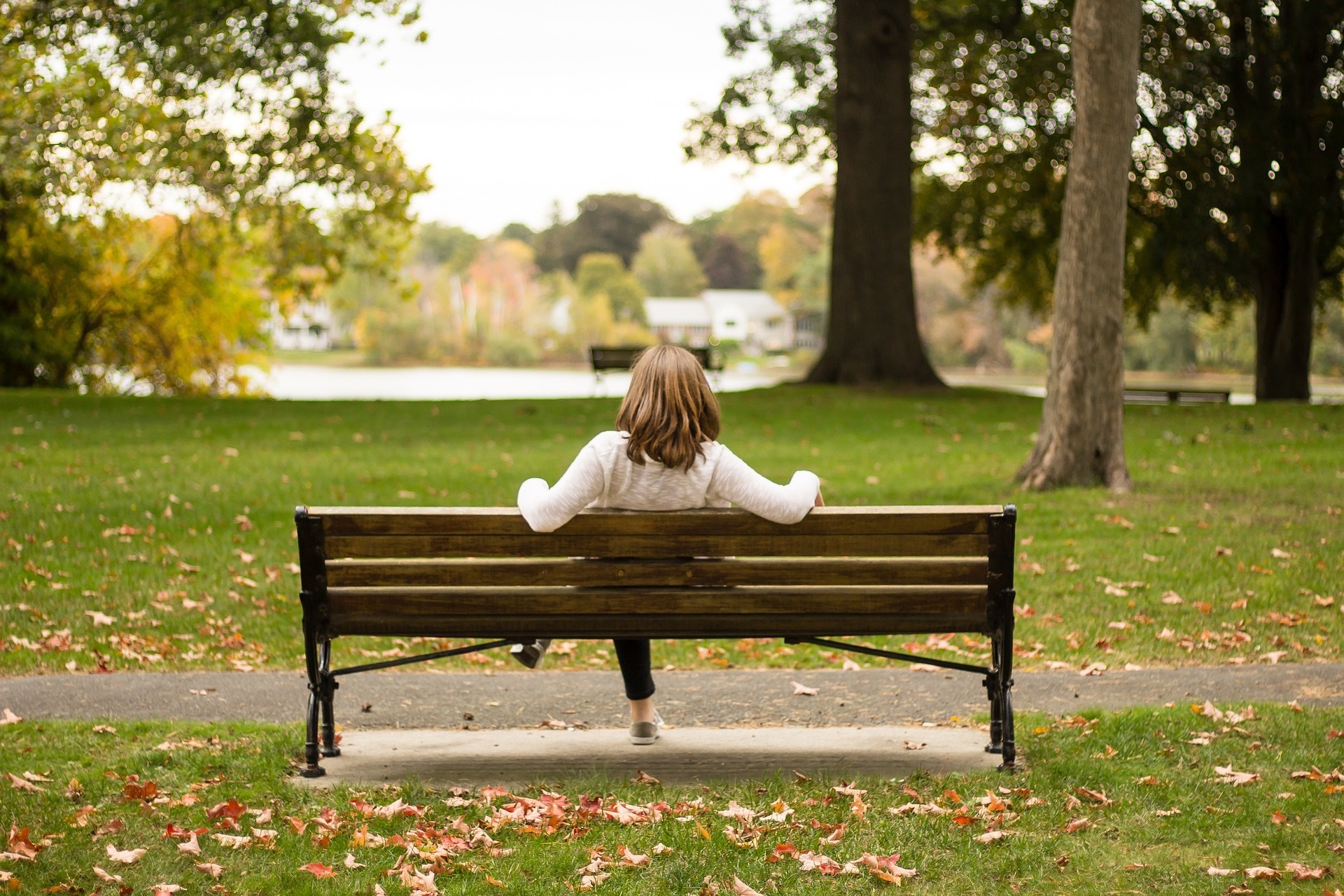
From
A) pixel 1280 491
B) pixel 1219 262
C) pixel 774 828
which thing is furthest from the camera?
pixel 1219 262

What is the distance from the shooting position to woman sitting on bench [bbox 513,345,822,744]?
4500mm

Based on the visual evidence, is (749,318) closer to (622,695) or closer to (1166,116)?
(1166,116)

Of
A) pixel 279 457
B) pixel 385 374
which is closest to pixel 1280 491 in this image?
pixel 279 457

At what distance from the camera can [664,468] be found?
4602 millimetres

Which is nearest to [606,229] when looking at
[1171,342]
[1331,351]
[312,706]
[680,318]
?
[680,318]

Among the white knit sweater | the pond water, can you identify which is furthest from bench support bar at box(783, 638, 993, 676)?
the pond water

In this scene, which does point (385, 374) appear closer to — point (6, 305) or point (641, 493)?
point (6, 305)

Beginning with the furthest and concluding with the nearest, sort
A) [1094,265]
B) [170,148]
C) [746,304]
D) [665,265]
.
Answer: [746,304] < [665,265] < [170,148] < [1094,265]

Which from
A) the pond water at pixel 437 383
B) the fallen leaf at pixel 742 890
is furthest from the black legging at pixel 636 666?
the pond water at pixel 437 383

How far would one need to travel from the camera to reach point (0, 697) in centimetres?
600

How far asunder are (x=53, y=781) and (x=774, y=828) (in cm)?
248

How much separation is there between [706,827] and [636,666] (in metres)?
0.93

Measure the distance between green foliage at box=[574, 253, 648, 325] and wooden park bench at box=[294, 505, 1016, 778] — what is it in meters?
81.8

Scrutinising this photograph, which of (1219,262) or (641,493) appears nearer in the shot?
(641,493)
